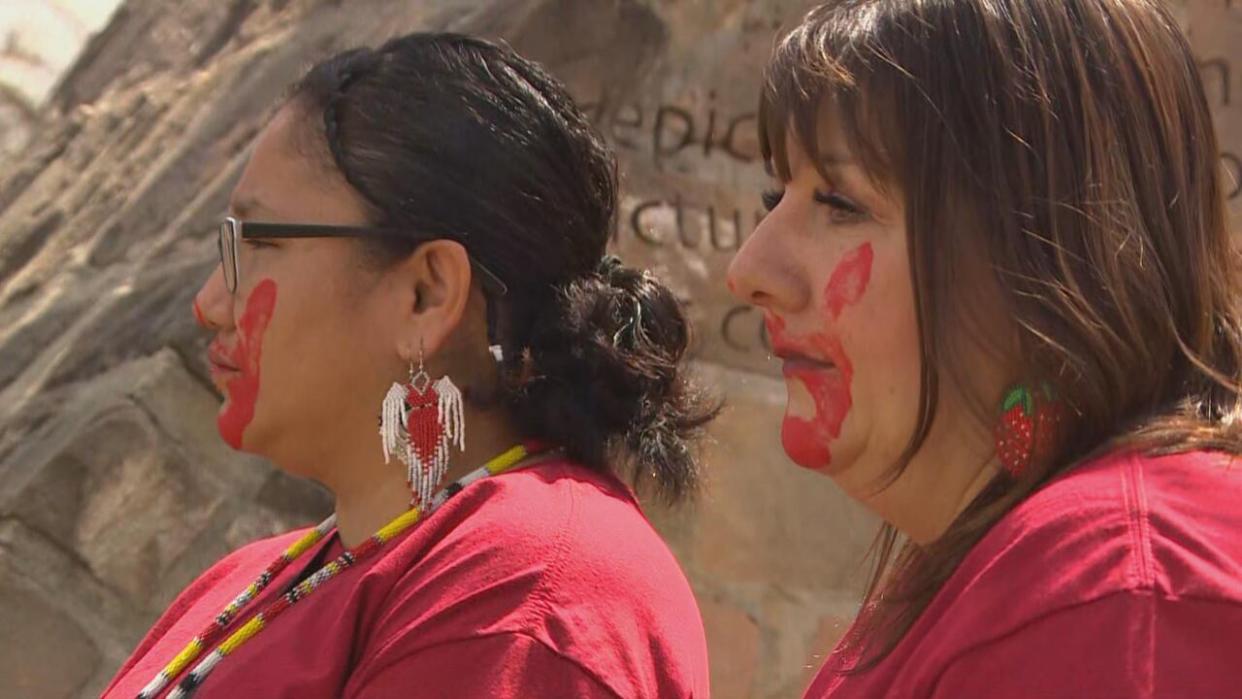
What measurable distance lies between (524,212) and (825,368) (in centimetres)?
61

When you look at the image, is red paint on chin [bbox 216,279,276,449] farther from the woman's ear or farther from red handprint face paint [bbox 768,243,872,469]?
red handprint face paint [bbox 768,243,872,469]

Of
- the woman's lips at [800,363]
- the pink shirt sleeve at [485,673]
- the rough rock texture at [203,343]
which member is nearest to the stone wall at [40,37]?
the rough rock texture at [203,343]

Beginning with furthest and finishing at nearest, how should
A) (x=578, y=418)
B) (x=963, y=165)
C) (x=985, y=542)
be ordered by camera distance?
(x=578, y=418), (x=963, y=165), (x=985, y=542)

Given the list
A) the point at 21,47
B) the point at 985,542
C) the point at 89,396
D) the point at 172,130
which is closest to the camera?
the point at 985,542

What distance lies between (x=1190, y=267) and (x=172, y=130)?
95.5 inches

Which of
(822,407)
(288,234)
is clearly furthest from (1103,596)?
(288,234)

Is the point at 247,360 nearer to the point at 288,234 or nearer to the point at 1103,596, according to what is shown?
the point at 288,234

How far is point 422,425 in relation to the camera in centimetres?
191

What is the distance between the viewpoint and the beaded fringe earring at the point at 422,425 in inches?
74.7

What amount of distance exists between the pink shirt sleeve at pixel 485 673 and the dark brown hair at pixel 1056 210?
32 centimetres

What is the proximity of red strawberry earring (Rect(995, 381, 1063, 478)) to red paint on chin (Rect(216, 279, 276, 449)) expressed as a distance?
0.90 m

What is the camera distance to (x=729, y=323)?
10.3 ft

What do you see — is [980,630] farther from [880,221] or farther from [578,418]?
[578,418]

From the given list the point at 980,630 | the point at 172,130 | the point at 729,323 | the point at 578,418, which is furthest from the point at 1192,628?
the point at 172,130
